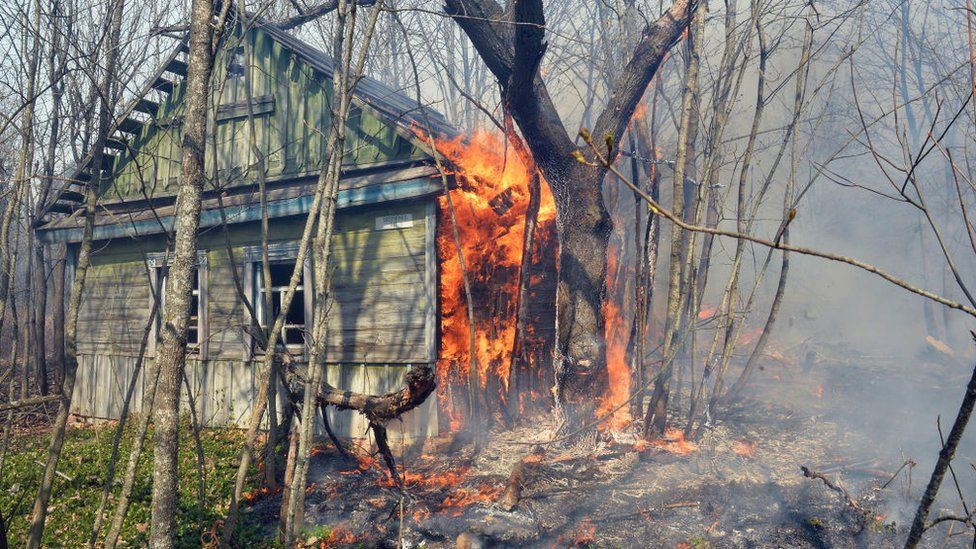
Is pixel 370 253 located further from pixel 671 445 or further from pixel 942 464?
pixel 942 464

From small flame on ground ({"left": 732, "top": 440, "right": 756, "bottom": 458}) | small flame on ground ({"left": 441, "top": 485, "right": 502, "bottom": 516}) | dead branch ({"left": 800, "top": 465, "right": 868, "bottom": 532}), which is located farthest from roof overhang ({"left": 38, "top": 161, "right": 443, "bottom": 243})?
dead branch ({"left": 800, "top": 465, "right": 868, "bottom": 532})

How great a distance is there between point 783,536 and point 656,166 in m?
5.52

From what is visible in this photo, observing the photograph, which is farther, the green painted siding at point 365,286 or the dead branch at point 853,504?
the green painted siding at point 365,286

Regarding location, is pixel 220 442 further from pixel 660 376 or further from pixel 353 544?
pixel 660 376

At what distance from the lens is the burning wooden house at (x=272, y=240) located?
970 cm

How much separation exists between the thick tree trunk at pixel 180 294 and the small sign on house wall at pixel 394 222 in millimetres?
5141

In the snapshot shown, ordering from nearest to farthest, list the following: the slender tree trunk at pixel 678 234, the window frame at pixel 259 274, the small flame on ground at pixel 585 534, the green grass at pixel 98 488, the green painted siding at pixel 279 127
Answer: the small flame on ground at pixel 585 534, the green grass at pixel 98 488, the slender tree trunk at pixel 678 234, the window frame at pixel 259 274, the green painted siding at pixel 279 127

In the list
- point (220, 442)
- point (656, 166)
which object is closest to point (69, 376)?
point (220, 442)

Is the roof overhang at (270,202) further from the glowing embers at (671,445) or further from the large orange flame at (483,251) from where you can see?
the glowing embers at (671,445)

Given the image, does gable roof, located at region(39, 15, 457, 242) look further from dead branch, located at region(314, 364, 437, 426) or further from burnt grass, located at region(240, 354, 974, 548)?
burnt grass, located at region(240, 354, 974, 548)

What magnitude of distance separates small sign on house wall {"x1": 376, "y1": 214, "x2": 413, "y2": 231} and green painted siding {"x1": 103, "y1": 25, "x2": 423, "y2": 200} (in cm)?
107

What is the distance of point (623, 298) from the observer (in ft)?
46.4

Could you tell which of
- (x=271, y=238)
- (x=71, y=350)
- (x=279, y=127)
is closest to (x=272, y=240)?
(x=271, y=238)

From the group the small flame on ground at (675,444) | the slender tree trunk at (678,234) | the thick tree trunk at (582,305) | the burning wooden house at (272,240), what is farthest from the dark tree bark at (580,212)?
the burning wooden house at (272,240)
